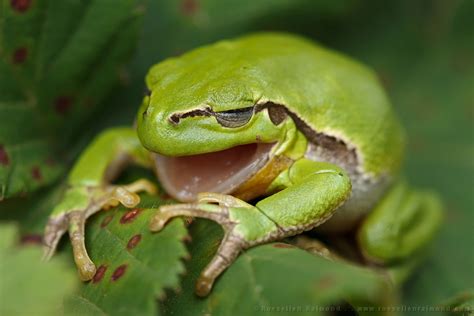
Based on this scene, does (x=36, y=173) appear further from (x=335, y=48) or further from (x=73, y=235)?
(x=335, y=48)

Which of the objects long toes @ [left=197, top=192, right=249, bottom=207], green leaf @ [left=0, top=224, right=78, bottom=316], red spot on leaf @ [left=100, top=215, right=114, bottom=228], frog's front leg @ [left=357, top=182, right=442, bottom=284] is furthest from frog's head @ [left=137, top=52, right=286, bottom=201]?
frog's front leg @ [left=357, top=182, right=442, bottom=284]

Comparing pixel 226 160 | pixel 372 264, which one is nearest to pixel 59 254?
pixel 226 160

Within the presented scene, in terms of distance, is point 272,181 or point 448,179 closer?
point 272,181

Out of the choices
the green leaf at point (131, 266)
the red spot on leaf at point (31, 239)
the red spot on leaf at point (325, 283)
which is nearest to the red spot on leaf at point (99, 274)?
the green leaf at point (131, 266)

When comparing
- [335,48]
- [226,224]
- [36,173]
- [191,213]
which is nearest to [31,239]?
[36,173]

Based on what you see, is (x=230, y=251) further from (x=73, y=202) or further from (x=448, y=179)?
(x=448, y=179)

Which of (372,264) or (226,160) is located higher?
(226,160)

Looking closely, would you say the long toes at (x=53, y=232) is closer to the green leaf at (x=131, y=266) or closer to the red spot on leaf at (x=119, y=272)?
the green leaf at (x=131, y=266)
